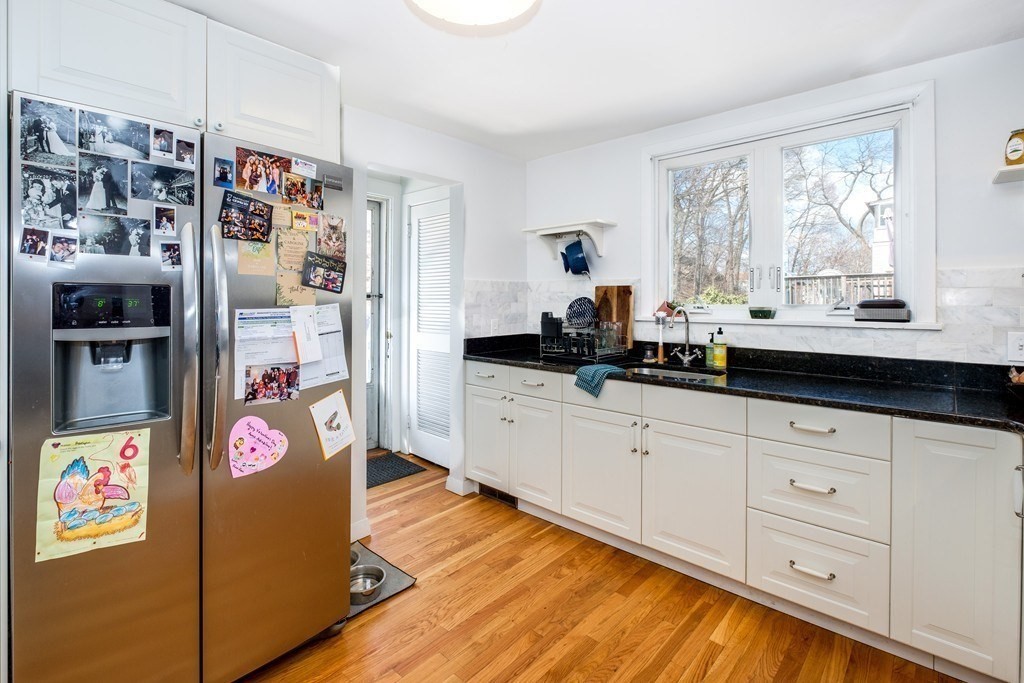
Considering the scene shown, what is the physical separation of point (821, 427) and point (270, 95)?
253 cm

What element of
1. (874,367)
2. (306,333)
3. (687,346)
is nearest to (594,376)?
(687,346)

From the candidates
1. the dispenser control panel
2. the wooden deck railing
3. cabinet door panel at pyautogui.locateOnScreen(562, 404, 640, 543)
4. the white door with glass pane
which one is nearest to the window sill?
the wooden deck railing

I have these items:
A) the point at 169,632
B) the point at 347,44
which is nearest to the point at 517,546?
the point at 169,632

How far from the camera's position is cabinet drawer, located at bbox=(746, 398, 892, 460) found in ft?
5.73

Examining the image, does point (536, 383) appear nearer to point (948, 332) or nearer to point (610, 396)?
point (610, 396)

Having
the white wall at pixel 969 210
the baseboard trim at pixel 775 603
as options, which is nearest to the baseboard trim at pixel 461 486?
the baseboard trim at pixel 775 603

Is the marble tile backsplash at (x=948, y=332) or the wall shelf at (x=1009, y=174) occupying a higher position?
the wall shelf at (x=1009, y=174)

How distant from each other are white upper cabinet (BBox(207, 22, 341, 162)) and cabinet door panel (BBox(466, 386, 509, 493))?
5.50ft

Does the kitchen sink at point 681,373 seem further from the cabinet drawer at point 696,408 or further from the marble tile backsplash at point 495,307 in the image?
the marble tile backsplash at point 495,307

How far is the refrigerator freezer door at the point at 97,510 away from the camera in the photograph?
124 cm

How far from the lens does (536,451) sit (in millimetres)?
2852

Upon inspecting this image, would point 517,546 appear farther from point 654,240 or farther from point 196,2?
point 196,2

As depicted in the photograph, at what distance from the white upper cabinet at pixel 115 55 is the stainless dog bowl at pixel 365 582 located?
6.49 ft

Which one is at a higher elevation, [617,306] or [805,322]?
[617,306]
